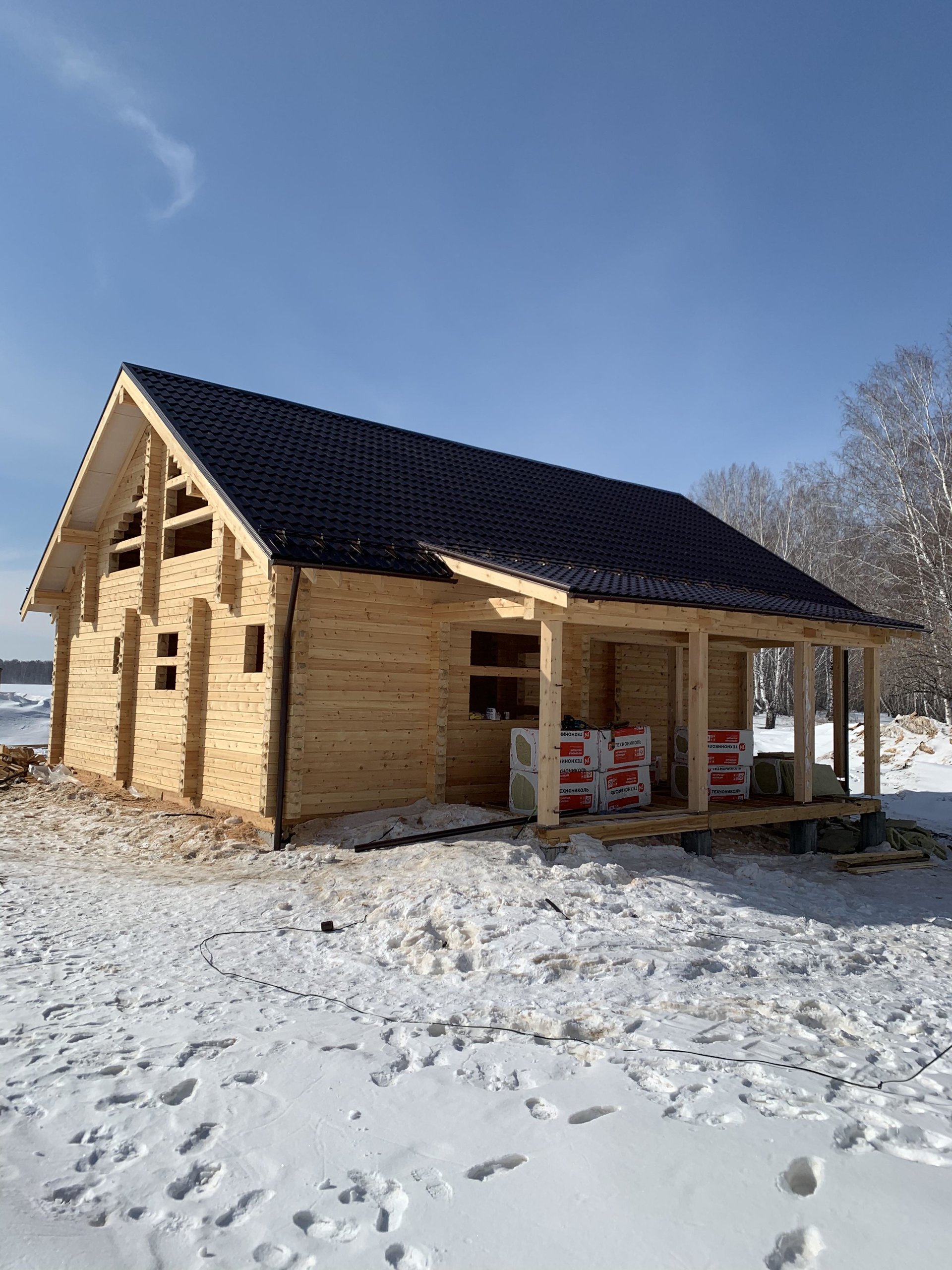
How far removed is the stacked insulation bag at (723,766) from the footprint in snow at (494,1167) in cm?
897

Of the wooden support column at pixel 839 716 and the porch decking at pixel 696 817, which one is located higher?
the wooden support column at pixel 839 716

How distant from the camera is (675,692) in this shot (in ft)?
46.1

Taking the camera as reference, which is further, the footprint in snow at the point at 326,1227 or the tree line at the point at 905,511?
the tree line at the point at 905,511

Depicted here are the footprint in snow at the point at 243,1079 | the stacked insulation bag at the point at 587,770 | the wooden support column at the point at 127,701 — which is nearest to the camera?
the footprint in snow at the point at 243,1079

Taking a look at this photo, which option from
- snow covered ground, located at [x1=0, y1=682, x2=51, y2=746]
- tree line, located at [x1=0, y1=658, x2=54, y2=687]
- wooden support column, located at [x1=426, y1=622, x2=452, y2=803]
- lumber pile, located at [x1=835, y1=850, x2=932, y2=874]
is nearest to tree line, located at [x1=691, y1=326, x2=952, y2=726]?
lumber pile, located at [x1=835, y1=850, x2=932, y2=874]

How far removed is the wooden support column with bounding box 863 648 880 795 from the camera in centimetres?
1302

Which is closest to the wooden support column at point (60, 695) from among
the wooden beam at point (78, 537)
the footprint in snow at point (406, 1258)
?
the wooden beam at point (78, 537)

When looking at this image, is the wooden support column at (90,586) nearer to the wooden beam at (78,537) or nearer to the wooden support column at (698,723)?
the wooden beam at (78,537)

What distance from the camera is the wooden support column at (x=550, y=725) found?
890cm

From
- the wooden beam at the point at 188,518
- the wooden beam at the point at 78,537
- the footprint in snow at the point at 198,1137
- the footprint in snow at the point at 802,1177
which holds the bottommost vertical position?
the footprint in snow at the point at 198,1137

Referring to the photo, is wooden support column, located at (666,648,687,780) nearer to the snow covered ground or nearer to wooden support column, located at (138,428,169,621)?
wooden support column, located at (138,428,169,621)

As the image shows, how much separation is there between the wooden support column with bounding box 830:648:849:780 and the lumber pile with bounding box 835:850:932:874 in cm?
230

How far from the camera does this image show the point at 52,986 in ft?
17.1

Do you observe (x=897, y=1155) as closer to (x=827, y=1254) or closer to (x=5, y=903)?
(x=827, y=1254)
